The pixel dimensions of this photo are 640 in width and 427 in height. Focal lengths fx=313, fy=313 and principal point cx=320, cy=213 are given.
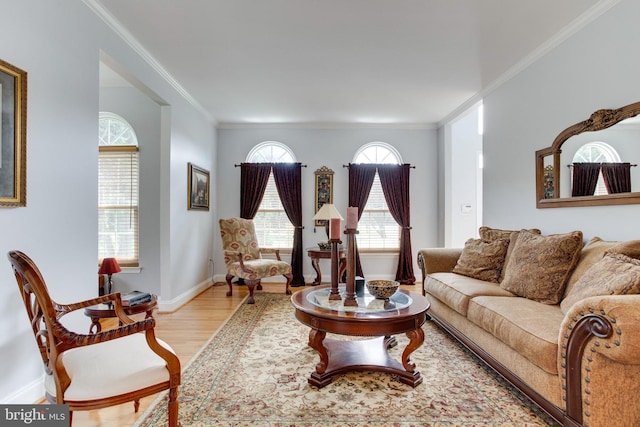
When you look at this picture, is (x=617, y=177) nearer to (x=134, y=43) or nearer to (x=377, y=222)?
(x=377, y=222)

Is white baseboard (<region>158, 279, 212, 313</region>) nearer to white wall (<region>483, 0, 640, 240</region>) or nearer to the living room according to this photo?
the living room

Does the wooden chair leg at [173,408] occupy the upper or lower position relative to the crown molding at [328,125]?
lower

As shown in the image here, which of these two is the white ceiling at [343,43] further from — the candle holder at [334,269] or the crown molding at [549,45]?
the candle holder at [334,269]

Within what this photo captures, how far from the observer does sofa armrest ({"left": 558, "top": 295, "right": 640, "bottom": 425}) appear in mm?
1357

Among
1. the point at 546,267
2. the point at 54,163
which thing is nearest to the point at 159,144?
the point at 54,163

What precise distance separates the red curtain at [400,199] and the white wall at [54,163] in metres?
3.95

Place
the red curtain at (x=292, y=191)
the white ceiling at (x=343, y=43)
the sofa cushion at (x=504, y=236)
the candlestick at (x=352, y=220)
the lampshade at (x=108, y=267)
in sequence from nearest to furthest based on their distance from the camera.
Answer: the candlestick at (x=352, y=220) < the white ceiling at (x=343, y=43) < the sofa cushion at (x=504, y=236) < the lampshade at (x=108, y=267) < the red curtain at (x=292, y=191)

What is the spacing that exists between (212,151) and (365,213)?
2.86 meters

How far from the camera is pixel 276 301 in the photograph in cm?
432

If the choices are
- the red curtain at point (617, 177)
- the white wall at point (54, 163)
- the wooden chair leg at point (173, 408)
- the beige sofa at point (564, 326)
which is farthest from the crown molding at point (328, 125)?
the wooden chair leg at point (173, 408)

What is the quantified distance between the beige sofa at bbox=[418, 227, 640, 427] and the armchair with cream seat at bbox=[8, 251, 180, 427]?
1.97 m

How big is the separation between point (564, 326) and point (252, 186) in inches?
184

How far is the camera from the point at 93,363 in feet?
4.92

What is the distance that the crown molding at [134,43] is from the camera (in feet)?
7.97
